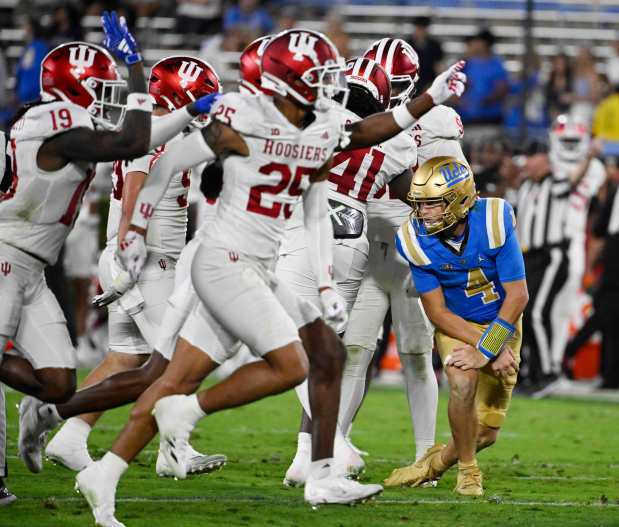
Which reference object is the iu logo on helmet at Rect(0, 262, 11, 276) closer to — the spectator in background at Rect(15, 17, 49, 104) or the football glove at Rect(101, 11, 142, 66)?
the football glove at Rect(101, 11, 142, 66)

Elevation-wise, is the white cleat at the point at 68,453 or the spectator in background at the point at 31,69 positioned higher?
the spectator in background at the point at 31,69

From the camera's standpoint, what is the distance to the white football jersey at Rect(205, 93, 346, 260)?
17.2 ft

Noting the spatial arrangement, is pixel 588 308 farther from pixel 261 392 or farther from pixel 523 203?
pixel 261 392

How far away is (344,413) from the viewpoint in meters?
6.94

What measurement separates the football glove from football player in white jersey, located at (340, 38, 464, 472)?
192cm

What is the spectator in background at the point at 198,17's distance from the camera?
Result: 16984 millimetres

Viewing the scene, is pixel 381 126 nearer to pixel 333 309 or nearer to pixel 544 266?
pixel 333 309

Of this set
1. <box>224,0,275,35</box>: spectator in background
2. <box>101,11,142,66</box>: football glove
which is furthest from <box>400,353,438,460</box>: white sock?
<box>224,0,275,35</box>: spectator in background

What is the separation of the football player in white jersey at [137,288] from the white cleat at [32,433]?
47 mm

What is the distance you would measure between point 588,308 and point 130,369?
7.38m

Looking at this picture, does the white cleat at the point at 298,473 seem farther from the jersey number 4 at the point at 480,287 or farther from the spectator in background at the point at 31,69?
the spectator in background at the point at 31,69

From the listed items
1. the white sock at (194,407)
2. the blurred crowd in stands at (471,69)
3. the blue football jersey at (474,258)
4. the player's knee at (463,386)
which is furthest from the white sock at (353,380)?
the blurred crowd in stands at (471,69)

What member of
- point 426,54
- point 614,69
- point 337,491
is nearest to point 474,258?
point 337,491

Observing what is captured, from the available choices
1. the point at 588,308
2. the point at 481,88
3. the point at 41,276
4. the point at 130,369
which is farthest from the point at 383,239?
the point at 481,88
